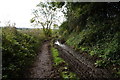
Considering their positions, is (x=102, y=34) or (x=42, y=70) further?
(x=102, y=34)

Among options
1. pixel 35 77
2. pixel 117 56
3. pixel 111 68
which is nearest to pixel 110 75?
pixel 111 68

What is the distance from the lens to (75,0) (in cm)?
1134

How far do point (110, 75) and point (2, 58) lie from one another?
601cm

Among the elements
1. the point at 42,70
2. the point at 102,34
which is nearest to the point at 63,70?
the point at 42,70

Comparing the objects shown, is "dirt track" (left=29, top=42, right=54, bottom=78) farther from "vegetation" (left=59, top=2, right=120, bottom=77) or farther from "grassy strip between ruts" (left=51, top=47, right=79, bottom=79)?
"vegetation" (left=59, top=2, right=120, bottom=77)

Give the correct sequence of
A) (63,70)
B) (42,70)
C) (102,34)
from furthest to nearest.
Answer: (102,34) < (42,70) < (63,70)

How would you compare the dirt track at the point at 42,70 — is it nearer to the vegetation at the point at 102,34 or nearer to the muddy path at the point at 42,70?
the muddy path at the point at 42,70

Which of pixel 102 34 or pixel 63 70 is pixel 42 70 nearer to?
pixel 63 70

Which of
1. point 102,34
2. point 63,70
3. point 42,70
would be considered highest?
point 102,34

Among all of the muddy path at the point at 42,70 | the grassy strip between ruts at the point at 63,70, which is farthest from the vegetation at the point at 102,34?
the muddy path at the point at 42,70

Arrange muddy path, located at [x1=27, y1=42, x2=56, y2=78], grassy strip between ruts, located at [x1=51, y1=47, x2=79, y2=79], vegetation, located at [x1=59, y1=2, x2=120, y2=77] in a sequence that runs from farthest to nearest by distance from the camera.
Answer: vegetation, located at [x1=59, y1=2, x2=120, y2=77] → muddy path, located at [x1=27, y1=42, x2=56, y2=78] → grassy strip between ruts, located at [x1=51, y1=47, x2=79, y2=79]

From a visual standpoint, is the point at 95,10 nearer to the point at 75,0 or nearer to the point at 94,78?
the point at 75,0

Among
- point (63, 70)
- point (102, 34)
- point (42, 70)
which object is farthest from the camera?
point (102, 34)

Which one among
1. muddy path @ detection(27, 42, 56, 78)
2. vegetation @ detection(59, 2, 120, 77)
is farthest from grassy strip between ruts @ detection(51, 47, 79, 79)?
vegetation @ detection(59, 2, 120, 77)
